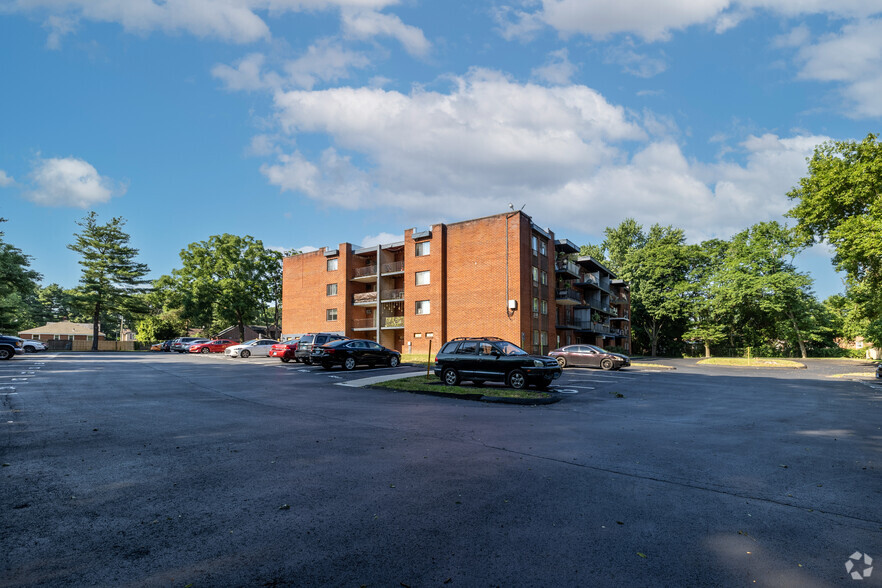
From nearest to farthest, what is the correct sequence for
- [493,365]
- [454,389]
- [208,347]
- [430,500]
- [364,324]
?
1. [430,500]
2. [454,389]
3. [493,365]
4. [364,324]
5. [208,347]

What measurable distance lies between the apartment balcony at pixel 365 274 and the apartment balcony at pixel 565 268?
58.0 feet

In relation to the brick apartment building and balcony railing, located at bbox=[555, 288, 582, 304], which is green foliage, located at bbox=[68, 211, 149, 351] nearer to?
the brick apartment building

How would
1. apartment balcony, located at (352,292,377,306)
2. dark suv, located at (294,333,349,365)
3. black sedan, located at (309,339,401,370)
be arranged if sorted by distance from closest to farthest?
black sedan, located at (309,339,401,370) → dark suv, located at (294,333,349,365) → apartment balcony, located at (352,292,377,306)

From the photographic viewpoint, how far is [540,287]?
38250mm

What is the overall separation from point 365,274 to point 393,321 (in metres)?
6.28

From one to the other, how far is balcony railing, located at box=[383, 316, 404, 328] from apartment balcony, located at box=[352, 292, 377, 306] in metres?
Answer: 2.38

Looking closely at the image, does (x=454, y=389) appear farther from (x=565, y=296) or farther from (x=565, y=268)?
(x=565, y=268)

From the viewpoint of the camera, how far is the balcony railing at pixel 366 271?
44031 mm

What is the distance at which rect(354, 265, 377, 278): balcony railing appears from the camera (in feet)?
144

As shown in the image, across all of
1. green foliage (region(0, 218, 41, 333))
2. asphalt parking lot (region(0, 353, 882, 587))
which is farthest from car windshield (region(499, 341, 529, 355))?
green foliage (region(0, 218, 41, 333))

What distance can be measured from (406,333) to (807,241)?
98.4 feet

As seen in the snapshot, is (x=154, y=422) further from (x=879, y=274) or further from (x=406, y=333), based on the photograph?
(x=879, y=274)

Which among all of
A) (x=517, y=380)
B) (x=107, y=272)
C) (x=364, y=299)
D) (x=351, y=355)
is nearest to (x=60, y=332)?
(x=107, y=272)

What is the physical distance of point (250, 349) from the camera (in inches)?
1377
